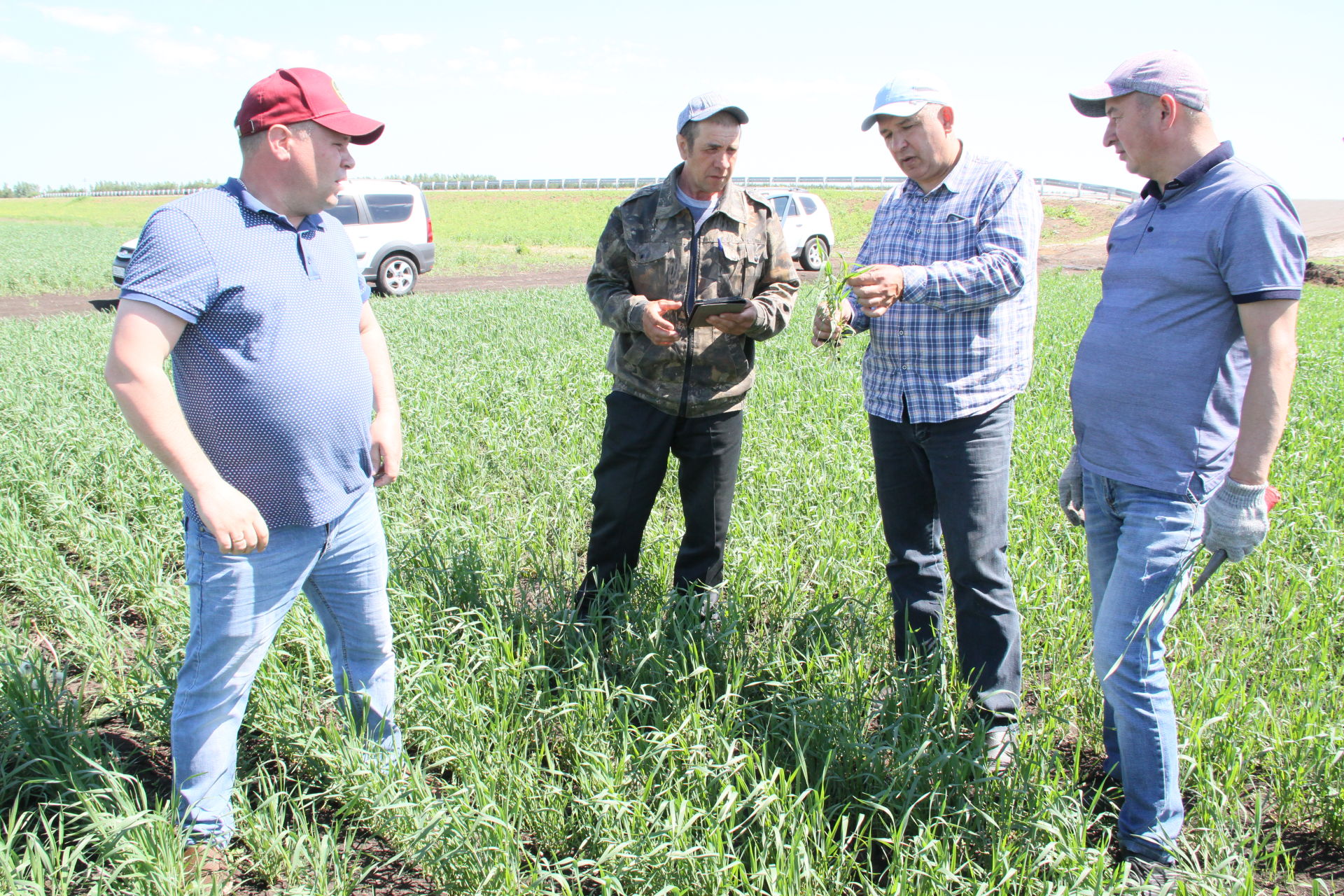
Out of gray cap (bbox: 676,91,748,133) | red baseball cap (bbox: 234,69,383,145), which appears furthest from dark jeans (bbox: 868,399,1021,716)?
red baseball cap (bbox: 234,69,383,145)

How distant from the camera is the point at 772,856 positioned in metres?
2.12

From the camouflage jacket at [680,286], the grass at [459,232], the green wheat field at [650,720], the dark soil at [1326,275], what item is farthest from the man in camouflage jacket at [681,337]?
the dark soil at [1326,275]

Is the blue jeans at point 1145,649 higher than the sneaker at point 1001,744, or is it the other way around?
the blue jeans at point 1145,649

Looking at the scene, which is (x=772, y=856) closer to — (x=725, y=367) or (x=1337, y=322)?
(x=725, y=367)

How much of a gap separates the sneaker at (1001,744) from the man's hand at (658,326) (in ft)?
5.42


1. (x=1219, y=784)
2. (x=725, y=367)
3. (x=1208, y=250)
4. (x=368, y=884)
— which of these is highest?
(x=1208, y=250)

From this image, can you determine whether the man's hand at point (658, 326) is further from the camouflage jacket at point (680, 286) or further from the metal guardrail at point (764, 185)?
the metal guardrail at point (764, 185)

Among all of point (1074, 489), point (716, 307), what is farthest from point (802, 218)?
point (1074, 489)

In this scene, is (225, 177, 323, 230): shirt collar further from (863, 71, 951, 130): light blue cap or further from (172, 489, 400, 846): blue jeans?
(863, 71, 951, 130): light blue cap

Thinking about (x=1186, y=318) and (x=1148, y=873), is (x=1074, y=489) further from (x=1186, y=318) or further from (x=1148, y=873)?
(x=1148, y=873)

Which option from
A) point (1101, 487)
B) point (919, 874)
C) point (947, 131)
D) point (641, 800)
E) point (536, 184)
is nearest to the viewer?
point (919, 874)

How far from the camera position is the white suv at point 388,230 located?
14586 millimetres

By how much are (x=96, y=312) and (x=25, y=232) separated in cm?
2827

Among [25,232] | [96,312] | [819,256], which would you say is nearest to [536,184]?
[25,232]
